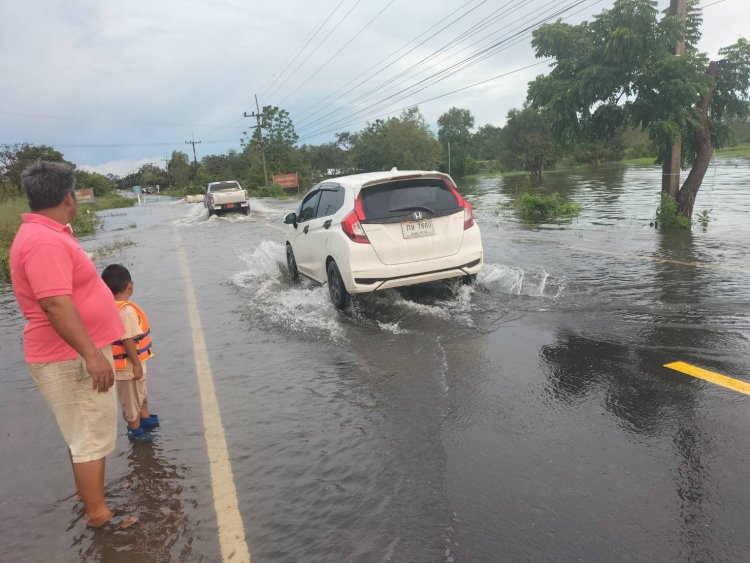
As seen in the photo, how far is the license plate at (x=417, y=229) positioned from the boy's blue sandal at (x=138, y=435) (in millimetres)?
3727

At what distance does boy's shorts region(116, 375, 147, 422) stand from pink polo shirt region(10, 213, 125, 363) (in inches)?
43.0

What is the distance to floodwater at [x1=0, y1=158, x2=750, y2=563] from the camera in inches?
108

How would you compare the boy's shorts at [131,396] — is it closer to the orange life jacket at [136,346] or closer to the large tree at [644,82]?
the orange life jacket at [136,346]

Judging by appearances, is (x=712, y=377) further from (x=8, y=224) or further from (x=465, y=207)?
(x=8, y=224)

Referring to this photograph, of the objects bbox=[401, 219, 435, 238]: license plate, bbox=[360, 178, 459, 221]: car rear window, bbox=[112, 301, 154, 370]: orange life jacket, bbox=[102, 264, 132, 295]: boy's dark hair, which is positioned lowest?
bbox=[112, 301, 154, 370]: orange life jacket

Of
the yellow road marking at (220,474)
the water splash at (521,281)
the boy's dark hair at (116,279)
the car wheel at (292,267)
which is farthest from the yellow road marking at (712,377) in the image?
the car wheel at (292,267)

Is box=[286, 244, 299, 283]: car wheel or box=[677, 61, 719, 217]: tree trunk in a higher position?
box=[677, 61, 719, 217]: tree trunk

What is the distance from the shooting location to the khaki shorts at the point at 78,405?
278cm

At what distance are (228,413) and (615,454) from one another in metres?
2.79

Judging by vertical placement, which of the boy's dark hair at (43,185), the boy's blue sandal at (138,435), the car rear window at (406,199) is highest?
the boy's dark hair at (43,185)

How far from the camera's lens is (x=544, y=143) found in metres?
74.0

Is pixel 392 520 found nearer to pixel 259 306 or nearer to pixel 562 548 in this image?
pixel 562 548

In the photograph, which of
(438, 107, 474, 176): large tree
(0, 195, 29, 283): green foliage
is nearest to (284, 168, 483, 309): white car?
(0, 195, 29, 283): green foliage

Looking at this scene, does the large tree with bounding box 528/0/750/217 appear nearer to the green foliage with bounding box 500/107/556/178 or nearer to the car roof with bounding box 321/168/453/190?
the car roof with bounding box 321/168/453/190
